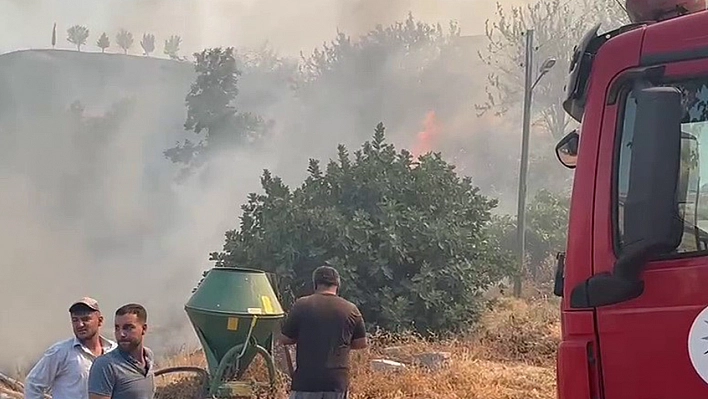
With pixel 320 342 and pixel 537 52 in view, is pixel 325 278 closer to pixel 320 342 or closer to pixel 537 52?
pixel 320 342

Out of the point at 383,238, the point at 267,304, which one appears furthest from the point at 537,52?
the point at 267,304

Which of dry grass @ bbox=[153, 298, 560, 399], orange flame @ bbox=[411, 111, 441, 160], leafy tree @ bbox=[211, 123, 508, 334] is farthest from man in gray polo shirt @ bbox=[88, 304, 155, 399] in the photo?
orange flame @ bbox=[411, 111, 441, 160]

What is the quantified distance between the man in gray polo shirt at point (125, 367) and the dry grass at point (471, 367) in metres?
4.02

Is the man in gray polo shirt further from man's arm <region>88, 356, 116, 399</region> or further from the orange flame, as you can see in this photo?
the orange flame

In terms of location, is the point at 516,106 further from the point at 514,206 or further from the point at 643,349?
the point at 643,349

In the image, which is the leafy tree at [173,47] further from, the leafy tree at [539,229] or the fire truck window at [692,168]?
the fire truck window at [692,168]

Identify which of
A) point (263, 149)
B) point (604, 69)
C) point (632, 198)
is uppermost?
point (263, 149)

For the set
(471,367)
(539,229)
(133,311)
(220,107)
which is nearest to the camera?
(133,311)

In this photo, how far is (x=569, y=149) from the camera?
2.80 m

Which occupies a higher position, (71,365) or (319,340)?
(319,340)

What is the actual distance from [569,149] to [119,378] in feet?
6.71

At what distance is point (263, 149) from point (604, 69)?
1904 centimetres

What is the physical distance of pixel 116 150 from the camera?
961 inches

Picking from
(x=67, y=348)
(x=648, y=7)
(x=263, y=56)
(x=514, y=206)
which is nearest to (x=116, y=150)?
(x=263, y=56)
